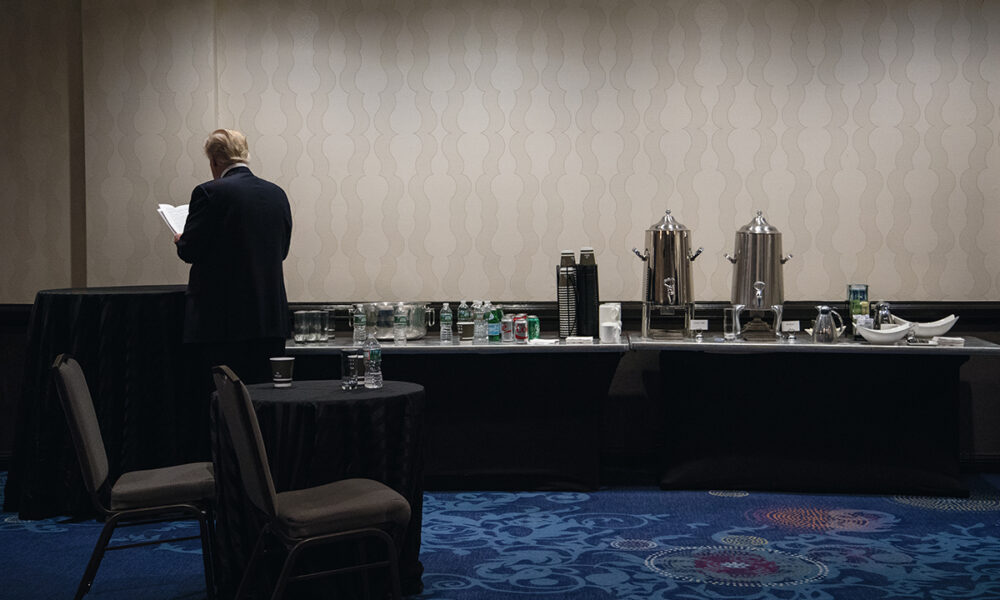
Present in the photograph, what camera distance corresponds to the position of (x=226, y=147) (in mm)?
4211

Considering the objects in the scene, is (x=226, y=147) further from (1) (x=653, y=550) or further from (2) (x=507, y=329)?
(1) (x=653, y=550)

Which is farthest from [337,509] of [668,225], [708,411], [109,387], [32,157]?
[32,157]

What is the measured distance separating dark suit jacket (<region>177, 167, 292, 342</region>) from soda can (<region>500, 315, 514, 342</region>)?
1.24m

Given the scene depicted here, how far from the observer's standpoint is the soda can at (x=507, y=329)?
16.4ft

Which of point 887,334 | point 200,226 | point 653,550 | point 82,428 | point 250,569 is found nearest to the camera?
point 250,569

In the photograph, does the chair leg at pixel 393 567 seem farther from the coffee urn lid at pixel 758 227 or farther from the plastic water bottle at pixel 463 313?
the coffee urn lid at pixel 758 227

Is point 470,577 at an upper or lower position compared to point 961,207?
lower

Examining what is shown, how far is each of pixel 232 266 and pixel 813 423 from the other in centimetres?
276

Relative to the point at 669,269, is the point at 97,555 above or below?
below

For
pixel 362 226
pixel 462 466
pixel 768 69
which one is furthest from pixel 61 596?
pixel 768 69

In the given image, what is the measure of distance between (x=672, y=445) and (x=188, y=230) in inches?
96.5

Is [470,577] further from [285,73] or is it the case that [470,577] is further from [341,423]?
[285,73]

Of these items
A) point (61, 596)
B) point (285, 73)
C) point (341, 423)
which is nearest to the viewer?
point (341, 423)

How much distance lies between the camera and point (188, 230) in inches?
163
